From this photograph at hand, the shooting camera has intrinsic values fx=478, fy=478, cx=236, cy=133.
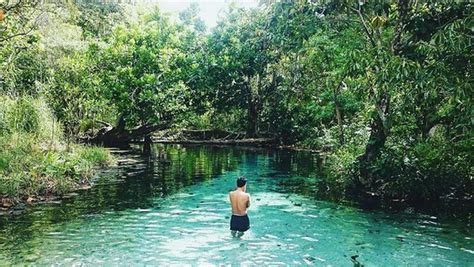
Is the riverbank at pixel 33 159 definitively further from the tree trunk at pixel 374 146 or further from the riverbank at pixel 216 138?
the riverbank at pixel 216 138

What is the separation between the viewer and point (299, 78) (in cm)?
A: 3253

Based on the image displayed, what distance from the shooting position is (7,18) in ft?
47.3

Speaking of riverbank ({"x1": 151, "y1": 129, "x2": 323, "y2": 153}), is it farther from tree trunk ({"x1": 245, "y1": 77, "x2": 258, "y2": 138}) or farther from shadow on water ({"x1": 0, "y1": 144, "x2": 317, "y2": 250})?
shadow on water ({"x1": 0, "y1": 144, "x2": 317, "y2": 250})

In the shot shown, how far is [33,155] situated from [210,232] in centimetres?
742

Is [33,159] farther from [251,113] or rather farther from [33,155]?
[251,113]

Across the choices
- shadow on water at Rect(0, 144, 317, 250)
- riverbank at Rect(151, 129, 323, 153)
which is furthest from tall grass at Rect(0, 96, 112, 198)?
riverbank at Rect(151, 129, 323, 153)

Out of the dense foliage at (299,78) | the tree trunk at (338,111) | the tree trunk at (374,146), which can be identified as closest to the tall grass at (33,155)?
the dense foliage at (299,78)

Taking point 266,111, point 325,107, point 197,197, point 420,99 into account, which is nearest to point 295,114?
point 266,111

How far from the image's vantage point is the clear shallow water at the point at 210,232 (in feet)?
29.3

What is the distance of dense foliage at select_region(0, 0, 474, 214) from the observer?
12320mm

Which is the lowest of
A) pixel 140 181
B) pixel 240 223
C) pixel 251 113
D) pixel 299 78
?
pixel 240 223

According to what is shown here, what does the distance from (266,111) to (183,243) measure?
95.0 feet

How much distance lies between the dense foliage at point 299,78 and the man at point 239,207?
438 centimetres

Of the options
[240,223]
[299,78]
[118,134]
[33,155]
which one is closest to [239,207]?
[240,223]
